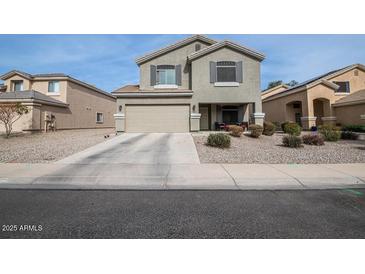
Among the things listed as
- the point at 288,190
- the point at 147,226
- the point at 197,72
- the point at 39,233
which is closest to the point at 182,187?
the point at 147,226


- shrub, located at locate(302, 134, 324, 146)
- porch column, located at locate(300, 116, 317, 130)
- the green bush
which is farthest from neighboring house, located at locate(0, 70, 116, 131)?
the green bush

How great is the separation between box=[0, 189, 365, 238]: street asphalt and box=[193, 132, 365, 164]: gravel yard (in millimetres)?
3460

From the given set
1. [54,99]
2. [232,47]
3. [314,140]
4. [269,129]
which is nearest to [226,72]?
[232,47]

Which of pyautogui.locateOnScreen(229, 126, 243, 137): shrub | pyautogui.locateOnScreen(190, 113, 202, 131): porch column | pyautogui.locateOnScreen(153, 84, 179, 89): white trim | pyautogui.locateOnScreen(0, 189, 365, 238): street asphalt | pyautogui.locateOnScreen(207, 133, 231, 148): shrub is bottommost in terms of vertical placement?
pyautogui.locateOnScreen(0, 189, 365, 238): street asphalt

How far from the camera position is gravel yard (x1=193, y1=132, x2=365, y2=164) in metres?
8.45

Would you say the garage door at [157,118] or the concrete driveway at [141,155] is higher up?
the garage door at [157,118]

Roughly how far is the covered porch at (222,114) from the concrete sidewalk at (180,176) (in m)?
11.7

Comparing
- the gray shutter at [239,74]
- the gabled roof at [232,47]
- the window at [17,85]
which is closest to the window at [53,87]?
the window at [17,85]

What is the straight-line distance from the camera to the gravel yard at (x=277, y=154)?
8.45m

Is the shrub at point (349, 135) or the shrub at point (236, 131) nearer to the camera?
the shrub at point (236, 131)

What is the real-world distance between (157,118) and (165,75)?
4.59m

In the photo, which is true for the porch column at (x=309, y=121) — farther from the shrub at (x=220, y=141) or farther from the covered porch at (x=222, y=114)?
the shrub at (x=220, y=141)

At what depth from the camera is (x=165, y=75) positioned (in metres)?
Result: 18.2

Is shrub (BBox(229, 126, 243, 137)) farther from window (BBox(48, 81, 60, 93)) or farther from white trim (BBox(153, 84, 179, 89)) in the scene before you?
window (BBox(48, 81, 60, 93))
